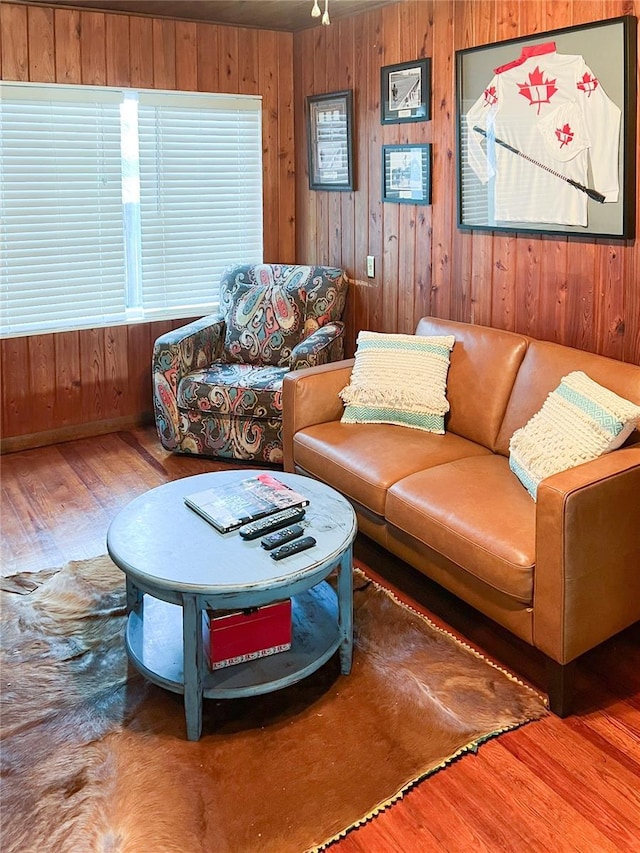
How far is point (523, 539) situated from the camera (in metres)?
2.25

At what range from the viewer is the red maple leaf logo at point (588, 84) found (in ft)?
9.45

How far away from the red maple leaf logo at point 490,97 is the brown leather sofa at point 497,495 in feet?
3.10

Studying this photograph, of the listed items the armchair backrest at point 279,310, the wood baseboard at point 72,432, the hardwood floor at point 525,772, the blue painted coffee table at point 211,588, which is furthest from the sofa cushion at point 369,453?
the wood baseboard at point 72,432

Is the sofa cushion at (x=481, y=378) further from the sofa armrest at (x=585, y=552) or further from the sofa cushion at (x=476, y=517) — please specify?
the sofa armrest at (x=585, y=552)

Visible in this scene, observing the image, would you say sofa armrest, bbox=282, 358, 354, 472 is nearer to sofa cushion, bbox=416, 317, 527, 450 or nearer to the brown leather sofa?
the brown leather sofa

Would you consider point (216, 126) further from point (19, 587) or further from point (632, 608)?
point (632, 608)

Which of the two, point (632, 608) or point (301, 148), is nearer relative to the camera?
point (632, 608)

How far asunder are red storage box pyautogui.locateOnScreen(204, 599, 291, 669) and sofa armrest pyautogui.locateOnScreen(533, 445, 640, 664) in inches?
28.6

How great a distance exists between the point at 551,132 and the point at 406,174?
986 millimetres

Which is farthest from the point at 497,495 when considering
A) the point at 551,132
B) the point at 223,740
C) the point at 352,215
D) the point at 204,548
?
the point at 352,215

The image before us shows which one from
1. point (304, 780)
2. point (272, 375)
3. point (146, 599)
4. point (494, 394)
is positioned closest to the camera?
point (304, 780)

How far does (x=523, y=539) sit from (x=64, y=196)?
3.19 meters

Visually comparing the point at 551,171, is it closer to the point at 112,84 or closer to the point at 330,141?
the point at 330,141

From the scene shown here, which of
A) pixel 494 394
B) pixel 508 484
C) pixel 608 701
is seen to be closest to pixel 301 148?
pixel 494 394
